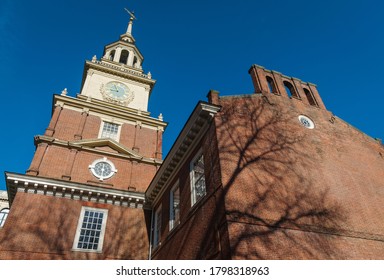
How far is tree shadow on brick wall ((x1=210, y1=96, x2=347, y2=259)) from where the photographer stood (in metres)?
8.54

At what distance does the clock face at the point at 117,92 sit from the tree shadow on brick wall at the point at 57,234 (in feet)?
35.0

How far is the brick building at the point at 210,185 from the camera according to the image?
9.30m

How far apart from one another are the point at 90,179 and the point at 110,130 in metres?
4.75

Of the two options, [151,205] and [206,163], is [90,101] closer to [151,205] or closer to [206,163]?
[151,205]

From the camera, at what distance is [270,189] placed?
32.7 ft

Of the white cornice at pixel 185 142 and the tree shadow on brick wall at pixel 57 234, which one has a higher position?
the white cornice at pixel 185 142

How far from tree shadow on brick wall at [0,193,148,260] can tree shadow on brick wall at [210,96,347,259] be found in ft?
30.9

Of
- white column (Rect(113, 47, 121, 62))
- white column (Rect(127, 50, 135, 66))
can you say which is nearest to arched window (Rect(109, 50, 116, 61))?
white column (Rect(113, 47, 121, 62))

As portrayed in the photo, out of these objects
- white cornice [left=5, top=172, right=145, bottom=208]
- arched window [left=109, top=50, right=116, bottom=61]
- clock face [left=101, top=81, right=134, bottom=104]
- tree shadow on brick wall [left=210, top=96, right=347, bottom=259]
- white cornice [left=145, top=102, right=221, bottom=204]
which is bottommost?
tree shadow on brick wall [left=210, top=96, right=347, bottom=259]

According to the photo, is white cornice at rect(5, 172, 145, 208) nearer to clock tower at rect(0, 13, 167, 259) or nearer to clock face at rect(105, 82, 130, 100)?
clock tower at rect(0, 13, 167, 259)

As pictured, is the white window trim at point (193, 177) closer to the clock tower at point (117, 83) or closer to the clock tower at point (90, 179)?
the clock tower at point (90, 179)

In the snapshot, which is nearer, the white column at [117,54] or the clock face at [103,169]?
the clock face at [103,169]

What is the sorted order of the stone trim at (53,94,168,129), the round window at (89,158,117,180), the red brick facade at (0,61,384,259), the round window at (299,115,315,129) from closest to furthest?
1. the red brick facade at (0,61,384,259)
2. the round window at (299,115,315,129)
3. the round window at (89,158,117,180)
4. the stone trim at (53,94,168,129)

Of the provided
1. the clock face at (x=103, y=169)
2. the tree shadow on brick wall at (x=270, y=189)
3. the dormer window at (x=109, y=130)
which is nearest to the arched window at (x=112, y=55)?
the dormer window at (x=109, y=130)
